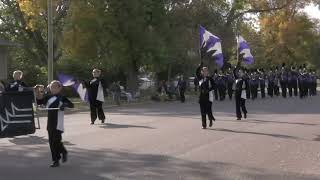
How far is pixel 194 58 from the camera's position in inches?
1854

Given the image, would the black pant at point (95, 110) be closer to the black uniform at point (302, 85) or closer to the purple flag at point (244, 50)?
the purple flag at point (244, 50)

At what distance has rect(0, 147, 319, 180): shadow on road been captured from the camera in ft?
32.2

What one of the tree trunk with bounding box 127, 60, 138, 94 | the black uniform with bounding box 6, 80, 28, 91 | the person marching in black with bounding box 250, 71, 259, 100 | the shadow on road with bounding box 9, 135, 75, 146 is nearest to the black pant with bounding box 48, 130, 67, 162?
the shadow on road with bounding box 9, 135, 75, 146

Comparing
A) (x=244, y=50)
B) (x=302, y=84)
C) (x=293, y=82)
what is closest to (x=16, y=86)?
(x=244, y=50)

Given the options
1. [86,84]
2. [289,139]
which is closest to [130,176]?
[289,139]

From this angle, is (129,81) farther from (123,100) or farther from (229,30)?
(229,30)

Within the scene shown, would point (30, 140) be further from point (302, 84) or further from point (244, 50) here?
point (302, 84)

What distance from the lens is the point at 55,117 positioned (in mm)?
11062

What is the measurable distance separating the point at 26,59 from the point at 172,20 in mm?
15765

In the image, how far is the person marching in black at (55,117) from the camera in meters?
11.0

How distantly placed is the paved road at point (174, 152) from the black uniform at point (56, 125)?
27cm

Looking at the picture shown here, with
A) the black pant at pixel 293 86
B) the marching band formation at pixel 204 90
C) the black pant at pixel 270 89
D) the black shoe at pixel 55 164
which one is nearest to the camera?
the black shoe at pixel 55 164

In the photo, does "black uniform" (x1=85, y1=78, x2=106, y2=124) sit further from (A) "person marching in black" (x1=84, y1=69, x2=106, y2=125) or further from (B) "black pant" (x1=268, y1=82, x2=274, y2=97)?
(B) "black pant" (x1=268, y1=82, x2=274, y2=97)

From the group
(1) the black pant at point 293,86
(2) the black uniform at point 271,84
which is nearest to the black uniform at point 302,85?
(1) the black pant at point 293,86
